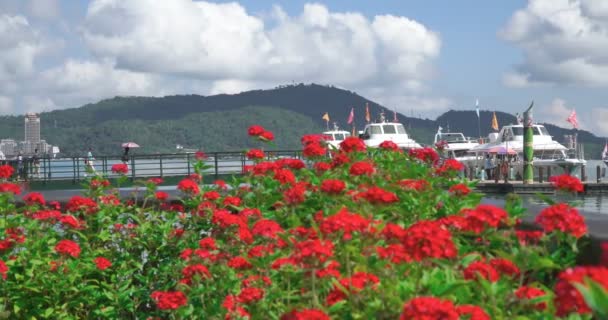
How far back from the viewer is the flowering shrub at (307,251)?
2.85 metres

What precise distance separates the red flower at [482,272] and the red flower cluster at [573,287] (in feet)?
2.16

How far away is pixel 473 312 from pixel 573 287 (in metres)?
0.45

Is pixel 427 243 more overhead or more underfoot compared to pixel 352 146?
more underfoot

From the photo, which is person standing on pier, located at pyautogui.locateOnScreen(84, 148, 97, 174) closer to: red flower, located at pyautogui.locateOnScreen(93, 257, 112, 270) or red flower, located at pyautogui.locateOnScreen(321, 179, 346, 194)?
red flower, located at pyautogui.locateOnScreen(93, 257, 112, 270)

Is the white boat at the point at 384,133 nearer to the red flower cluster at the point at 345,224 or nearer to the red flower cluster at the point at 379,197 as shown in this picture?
the red flower cluster at the point at 379,197

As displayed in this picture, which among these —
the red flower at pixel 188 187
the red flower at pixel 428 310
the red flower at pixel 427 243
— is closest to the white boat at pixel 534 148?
the red flower at pixel 188 187

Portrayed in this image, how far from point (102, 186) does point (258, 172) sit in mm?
1351

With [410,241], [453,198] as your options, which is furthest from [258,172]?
[410,241]

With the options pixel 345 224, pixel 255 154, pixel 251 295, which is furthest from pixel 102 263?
pixel 345 224

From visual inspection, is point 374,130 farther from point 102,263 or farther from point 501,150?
point 102,263

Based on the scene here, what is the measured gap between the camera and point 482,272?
9.64 feet

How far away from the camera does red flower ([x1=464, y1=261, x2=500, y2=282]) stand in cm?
291

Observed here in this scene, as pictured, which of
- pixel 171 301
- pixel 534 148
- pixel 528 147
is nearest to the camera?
pixel 171 301

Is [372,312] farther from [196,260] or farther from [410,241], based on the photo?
[196,260]
